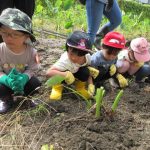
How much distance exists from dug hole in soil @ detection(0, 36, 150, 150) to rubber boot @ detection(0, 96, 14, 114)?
46 millimetres

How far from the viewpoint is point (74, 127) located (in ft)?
7.30

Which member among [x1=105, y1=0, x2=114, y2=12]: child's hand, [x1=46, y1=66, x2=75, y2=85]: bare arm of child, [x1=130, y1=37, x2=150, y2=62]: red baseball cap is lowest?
[x1=46, y1=66, x2=75, y2=85]: bare arm of child

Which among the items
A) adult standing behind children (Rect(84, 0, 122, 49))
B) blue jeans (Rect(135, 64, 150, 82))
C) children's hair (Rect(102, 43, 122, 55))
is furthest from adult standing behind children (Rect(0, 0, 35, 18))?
blue jeans (Rect(135, 64, 150, 82))

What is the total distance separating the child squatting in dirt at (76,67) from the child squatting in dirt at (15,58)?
0.59ft

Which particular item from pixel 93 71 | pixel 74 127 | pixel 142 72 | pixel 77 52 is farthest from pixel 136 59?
pixel 74 127

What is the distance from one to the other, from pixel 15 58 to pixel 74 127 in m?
0.67

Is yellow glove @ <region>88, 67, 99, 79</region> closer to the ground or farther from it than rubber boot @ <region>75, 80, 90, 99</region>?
farther from it

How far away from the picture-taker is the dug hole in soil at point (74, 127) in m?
2.07

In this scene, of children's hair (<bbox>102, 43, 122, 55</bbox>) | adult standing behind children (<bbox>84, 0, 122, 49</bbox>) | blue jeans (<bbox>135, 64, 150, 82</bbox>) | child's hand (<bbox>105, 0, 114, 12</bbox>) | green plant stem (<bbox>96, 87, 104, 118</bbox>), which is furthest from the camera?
child's hand (<bbox>105, 0, 114, 12</bbox>)

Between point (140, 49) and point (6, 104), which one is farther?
point (140, 49)

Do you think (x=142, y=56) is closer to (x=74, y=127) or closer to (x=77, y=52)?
(x=77, y=52)

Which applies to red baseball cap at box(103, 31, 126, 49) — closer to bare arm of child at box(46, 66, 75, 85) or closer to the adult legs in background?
bare arm of child at box(46, 66, 75, 85)

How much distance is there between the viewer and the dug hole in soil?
2.07m

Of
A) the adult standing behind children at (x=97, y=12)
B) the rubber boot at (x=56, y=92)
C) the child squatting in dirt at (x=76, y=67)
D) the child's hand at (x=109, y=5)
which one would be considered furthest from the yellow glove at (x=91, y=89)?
the child's hand at (x=109, y=5)
